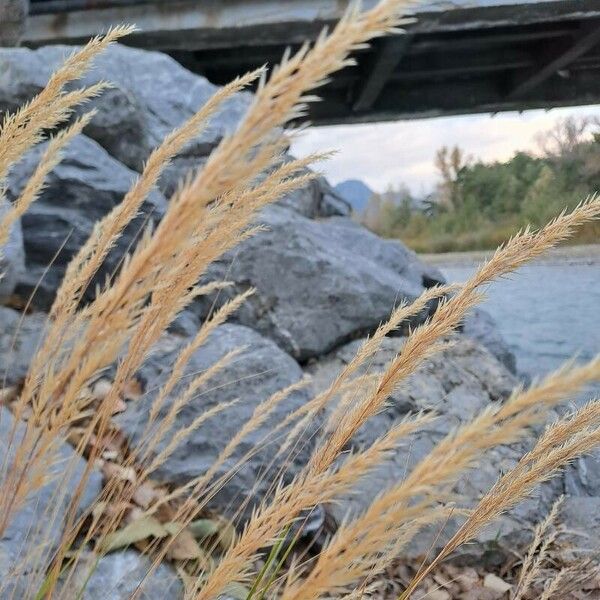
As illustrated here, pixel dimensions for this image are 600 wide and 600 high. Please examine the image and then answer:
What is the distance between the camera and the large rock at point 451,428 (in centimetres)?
164

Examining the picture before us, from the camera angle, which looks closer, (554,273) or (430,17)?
(430,17)

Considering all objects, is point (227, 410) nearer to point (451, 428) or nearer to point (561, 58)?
point (451, 428)

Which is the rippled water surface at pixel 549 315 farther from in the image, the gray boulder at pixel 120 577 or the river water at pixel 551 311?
the gray boulder at pixel 120 577

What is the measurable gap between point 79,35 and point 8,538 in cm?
292

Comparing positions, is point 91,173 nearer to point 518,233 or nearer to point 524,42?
point 518,233

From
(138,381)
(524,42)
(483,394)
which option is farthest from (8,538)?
(524,42)

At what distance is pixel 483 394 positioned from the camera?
2.30 m

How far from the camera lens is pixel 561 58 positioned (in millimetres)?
4152

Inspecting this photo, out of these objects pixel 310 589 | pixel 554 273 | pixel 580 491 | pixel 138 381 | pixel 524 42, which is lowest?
pixel 554 273

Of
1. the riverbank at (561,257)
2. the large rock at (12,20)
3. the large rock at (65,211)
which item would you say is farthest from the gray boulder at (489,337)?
the riverbank at (561,257)

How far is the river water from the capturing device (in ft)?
13.0

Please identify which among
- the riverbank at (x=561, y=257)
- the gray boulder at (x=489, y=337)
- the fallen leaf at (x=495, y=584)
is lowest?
the riverbank at (x=561, y=257)

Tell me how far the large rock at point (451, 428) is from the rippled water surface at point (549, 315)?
0.64 m

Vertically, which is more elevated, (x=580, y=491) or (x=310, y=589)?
(x=310, y=589)
